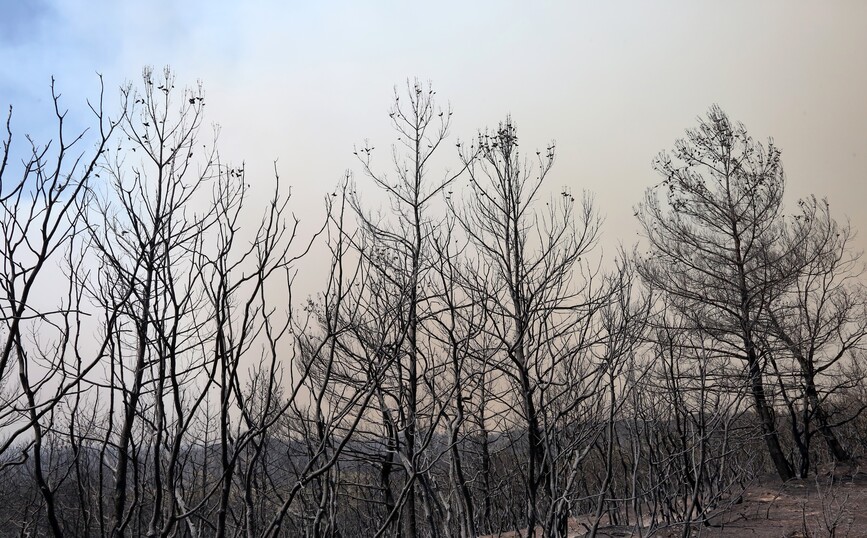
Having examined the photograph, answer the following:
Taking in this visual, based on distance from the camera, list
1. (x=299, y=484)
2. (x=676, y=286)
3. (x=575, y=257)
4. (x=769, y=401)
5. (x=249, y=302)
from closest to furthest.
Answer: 1. (x=299, y=484)
2. (x=249, y=302)
3. (x=575, y=257)
4. (x=769, y=401)
5. (x=676, y=286)

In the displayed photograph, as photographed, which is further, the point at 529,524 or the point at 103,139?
the point at 529,524

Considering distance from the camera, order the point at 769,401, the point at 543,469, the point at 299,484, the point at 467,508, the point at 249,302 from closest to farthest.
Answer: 1. the point at 299,484
2. the point at 249,302
3. the point at 467,508
4. the point at 543,469
5. the point at 769,401

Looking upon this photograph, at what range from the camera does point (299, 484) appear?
133 centimetres

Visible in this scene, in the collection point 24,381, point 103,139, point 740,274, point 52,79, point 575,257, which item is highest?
point 740,274

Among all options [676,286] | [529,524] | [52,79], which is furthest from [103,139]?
[676,286]

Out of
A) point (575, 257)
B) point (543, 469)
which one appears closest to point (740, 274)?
point (575, 257)

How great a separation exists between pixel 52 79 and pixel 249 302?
1.10 m

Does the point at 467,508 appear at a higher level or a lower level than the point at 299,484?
lower

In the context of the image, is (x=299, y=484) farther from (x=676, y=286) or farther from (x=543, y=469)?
(x=676, y=286)


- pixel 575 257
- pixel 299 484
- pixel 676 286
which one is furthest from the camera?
pixel 676 286

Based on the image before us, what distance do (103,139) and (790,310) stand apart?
14874mm

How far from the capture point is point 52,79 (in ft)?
6.46

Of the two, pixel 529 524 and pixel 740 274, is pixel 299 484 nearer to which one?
pixel 529 524

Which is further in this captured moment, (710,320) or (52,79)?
(710,320)
